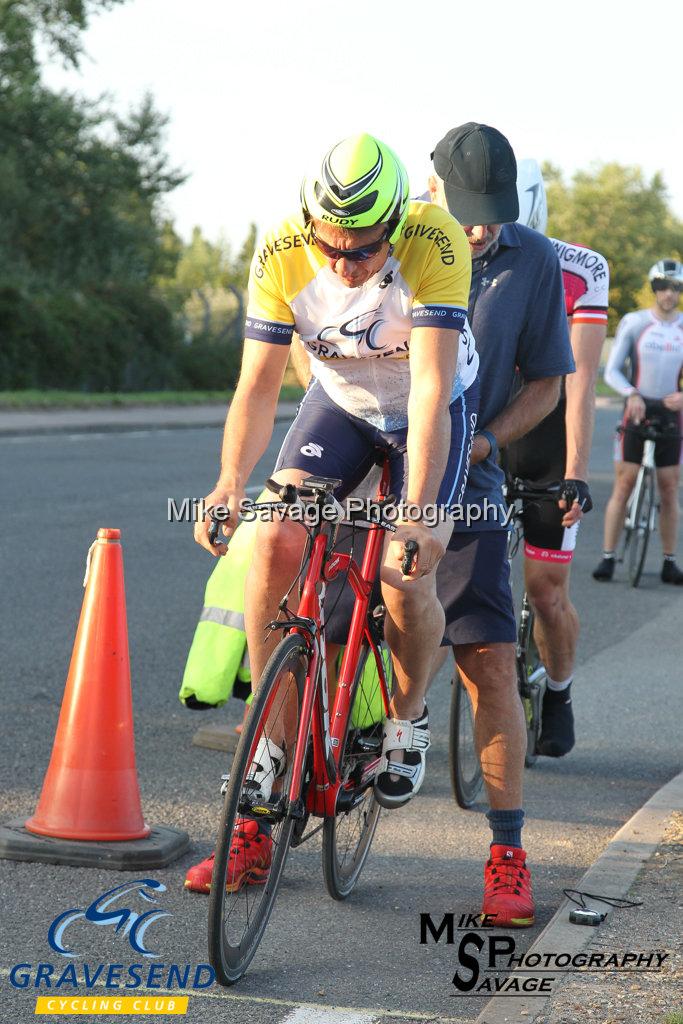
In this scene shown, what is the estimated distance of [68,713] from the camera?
458 cm

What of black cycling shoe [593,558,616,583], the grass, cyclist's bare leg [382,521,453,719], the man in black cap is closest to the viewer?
cyclist's bare leg [382,521,453,719]

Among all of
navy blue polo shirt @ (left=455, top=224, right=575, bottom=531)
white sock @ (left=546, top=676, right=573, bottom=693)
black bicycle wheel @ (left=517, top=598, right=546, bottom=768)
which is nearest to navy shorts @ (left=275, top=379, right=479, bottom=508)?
navy blue polo shirt @ (left=455, top=224, right=575, bottom=531)

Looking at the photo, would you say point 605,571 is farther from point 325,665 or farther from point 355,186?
point 355,186

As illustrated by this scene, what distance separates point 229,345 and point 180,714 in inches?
1341

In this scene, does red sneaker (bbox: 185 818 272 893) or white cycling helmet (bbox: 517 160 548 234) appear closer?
red sneaker (bbox: 185 818 272 893)

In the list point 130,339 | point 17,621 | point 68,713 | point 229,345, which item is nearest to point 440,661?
point 68,713

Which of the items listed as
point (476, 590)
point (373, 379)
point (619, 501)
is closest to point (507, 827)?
point (476, 590)

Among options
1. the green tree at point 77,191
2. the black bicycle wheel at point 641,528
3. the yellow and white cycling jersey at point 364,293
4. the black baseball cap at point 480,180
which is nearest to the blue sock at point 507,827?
the yellow and white cycling jersey at point 364,293

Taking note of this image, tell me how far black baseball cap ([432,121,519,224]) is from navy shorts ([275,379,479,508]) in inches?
26.5

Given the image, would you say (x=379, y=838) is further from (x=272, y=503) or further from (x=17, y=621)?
(x=17, y=621)

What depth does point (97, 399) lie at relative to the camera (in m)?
29.4

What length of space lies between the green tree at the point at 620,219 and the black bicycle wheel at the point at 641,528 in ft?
230

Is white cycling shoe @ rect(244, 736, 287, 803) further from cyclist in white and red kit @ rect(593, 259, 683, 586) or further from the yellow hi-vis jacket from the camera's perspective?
cyclist in white and red kit @ rect(593, 259, 683, 586)

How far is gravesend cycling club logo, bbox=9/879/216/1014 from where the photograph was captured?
136 inches
